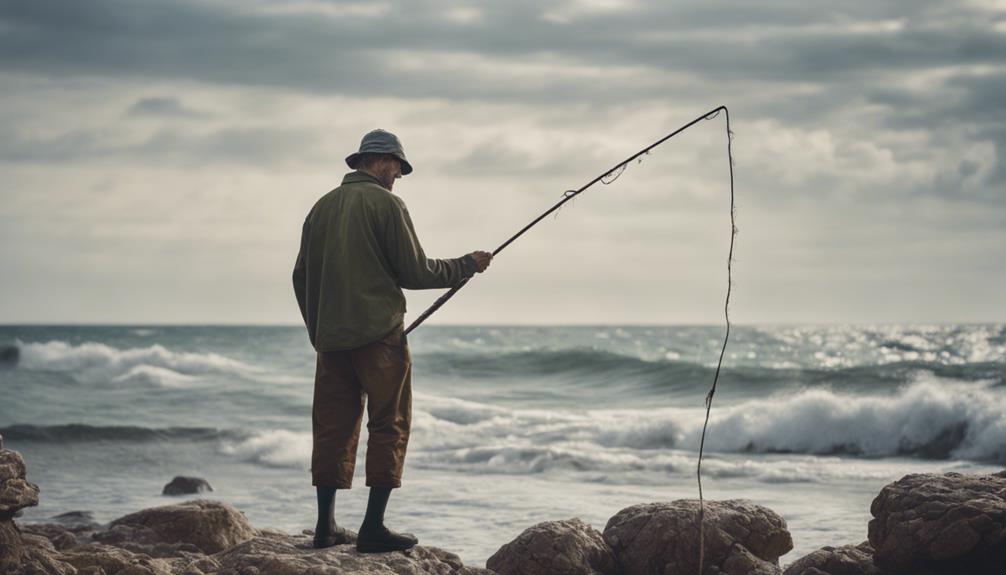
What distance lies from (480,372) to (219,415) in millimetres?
10069

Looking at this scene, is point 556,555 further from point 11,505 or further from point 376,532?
point 11,505

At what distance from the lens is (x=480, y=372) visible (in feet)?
95.8

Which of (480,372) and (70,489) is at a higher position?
(480,372)

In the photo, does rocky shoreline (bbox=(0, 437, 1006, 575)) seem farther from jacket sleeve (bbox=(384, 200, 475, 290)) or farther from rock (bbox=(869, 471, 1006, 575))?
jacket sleeve (bbox=(384, 200, 475, 290))

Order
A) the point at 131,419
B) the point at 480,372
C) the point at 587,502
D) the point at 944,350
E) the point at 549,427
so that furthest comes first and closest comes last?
the point at 944,350 < the point at 480,372 < the point at 131,419 < the point at 549,427 < the point at 587,502

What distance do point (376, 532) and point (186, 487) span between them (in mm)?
7541

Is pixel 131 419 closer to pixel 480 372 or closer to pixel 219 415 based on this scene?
pixel 219 415

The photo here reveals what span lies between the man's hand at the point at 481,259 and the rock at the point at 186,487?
7.74 metres

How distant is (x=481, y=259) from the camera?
4.74 m

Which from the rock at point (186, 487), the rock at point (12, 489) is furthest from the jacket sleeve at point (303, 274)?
the rock at point (186, 487)

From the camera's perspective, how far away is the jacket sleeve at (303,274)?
4.70m

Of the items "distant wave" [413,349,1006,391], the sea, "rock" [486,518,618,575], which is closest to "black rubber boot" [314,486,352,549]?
"rock" [486,518,618,575]

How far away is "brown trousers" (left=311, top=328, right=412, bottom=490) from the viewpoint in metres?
4.52

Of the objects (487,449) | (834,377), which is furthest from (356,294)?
(834,377)
